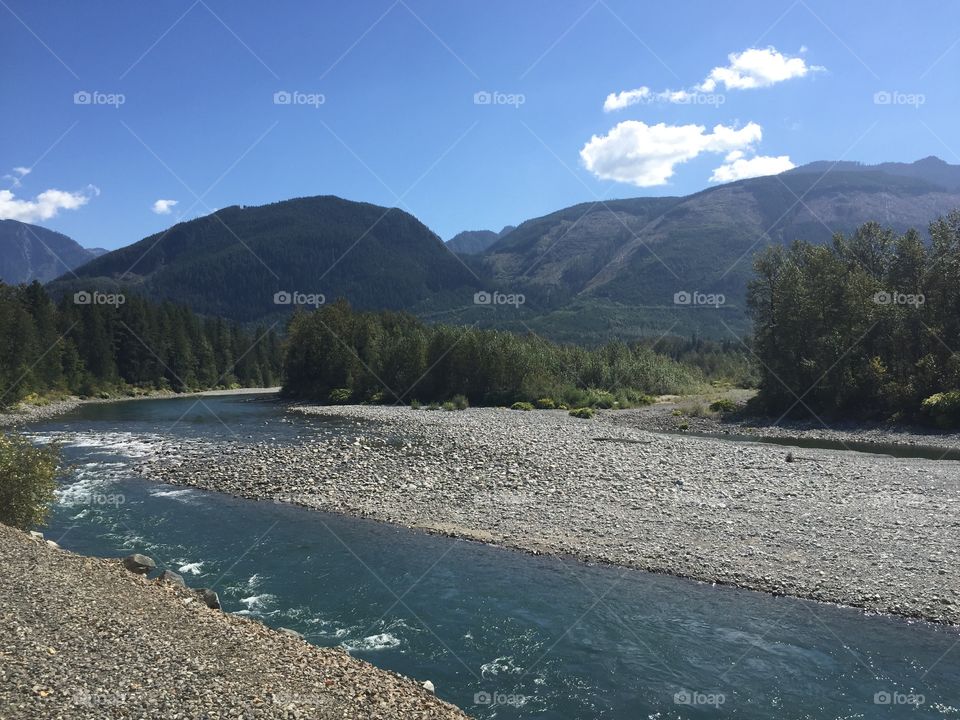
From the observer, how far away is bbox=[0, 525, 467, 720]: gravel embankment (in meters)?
7.05

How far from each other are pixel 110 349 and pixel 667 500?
84936 mm

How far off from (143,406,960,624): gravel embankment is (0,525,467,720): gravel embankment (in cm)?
858

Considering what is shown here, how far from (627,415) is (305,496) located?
37.6m

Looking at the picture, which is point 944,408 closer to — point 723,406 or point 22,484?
point 723,406

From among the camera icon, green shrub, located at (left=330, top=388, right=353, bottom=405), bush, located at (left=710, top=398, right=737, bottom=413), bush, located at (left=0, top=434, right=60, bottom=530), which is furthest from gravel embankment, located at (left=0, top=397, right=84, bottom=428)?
bush, located at (left=710, top=398, right=737, bottom=413)

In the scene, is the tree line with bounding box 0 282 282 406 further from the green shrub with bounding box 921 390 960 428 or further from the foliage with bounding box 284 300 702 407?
the green shrub with bounding box 921 390 960 428

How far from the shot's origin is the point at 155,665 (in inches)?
314

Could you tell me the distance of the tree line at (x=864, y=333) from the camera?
140 feet

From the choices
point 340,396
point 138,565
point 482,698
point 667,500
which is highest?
point 138,565

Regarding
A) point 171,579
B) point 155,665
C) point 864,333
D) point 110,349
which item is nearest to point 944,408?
point 864,333

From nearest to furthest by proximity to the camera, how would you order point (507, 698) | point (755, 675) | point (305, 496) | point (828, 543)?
point (507, 698) → point (755, 675) → point (828, 543) → point (305, 496)

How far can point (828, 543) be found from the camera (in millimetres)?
16156

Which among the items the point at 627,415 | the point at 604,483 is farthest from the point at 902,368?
the point at 604,483

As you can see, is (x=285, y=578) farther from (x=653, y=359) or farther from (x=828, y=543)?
(x=653, y=359)
